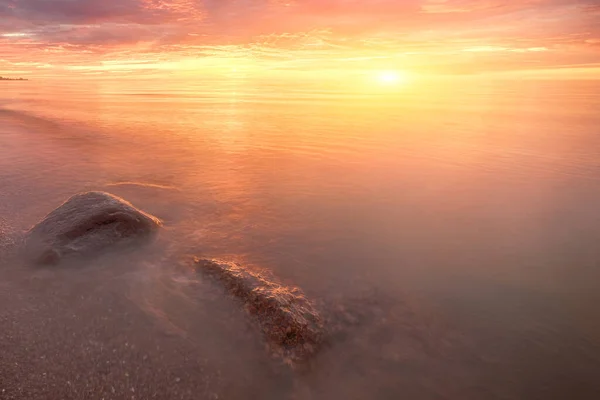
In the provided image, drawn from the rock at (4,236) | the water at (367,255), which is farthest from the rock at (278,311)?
the rock at (4,236)

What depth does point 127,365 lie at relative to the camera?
18.7 ft

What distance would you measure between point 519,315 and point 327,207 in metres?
6.55

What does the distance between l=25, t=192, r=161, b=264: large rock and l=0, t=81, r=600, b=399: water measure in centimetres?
64

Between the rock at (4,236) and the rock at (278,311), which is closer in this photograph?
the rock at (278,311)

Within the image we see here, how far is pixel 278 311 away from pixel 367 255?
346cm

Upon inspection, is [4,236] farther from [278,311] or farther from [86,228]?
[278,311]

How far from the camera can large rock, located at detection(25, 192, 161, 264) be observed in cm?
870

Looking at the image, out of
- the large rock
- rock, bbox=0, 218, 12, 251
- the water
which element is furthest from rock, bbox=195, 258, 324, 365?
rock, bbox=0, 218, 12, 251

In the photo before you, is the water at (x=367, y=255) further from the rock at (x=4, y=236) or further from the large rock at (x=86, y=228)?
the large rock at (x=86, y=228)

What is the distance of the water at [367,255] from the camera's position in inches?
233

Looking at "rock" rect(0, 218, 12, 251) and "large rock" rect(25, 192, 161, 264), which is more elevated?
"large rock" rect(25, 192, 161, 264)

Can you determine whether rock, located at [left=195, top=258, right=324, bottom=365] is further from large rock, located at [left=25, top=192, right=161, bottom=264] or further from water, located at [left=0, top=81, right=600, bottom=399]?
large rock, located at [left=25, top=192, right=161, bottom=264]

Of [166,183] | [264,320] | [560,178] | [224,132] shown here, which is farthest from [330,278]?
[224,132]

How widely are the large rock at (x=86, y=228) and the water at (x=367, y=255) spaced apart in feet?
2.10
